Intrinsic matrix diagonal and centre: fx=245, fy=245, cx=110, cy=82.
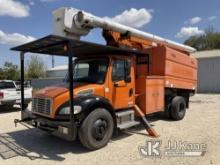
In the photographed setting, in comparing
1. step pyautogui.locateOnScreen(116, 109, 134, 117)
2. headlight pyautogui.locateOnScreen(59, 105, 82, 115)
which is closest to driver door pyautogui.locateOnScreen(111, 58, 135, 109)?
step pyautogui.locateOnScreen(116, 109, 134, 117)

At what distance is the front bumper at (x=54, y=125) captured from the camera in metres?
5.37

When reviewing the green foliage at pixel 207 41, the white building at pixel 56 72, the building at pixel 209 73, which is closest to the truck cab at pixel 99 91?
the building at pixel 209 73

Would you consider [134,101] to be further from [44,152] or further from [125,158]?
[44,152]

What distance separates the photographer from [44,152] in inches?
236

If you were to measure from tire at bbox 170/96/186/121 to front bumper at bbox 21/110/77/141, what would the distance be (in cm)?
510

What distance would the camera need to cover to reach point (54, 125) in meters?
5.82

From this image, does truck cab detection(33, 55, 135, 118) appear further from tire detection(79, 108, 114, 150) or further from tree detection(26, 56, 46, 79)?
tree detection(26, 56, 46, 79)

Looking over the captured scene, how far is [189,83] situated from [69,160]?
275 inches

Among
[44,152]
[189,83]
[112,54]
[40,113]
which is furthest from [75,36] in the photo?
[189,83]

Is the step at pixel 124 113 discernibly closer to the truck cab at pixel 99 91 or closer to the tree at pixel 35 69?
the truck cab at pixel 99 91

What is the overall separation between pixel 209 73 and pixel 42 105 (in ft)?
67.5

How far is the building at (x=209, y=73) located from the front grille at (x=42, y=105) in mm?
20327

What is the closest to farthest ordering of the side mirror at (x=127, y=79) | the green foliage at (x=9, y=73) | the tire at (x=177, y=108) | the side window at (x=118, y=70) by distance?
the side window at (x=118, y=70), the side mirror at (x=127, y=79), the tire at (x=177, y=108), the green foliage at (x=9, y=73)

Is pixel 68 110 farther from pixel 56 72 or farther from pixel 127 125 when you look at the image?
pixel 56 72
